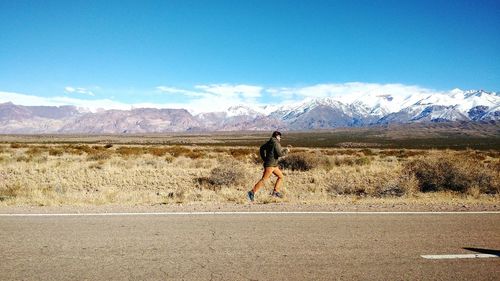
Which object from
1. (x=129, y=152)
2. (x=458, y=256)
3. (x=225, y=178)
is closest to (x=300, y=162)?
(x=225, y=178)

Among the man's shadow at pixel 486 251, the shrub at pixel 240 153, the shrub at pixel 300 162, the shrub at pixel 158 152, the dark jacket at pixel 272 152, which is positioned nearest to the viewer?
the man's shadow at pixel 486 251

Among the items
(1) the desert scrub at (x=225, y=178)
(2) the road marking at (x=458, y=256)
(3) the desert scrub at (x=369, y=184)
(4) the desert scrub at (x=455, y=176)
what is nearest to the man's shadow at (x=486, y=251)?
(2) the road marking at (x=458, y=256)

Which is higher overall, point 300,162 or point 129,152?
point 300,162

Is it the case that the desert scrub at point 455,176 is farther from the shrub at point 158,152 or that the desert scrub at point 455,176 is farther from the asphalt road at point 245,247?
the shrub at point 158,152

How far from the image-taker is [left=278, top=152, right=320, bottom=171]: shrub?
23250mm

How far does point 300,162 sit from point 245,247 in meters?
17.5

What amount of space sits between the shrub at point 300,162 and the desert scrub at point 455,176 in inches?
291

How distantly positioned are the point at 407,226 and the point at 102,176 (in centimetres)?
1451

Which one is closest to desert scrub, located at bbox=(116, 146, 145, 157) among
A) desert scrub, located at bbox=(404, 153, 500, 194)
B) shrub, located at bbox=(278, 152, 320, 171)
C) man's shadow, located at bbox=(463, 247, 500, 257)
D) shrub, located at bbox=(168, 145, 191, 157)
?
shrub, located at bbox=(168, 145, 191, 157)

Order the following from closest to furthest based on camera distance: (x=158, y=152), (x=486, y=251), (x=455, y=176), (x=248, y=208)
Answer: (x=486, y=251), (x=248, y=208), (x=455, y=176), (x=158, y=152)

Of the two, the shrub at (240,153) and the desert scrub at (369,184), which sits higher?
the desert scrub at (369,184)

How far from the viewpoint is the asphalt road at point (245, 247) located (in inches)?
200

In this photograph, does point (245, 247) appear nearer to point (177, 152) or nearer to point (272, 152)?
point (272, 152)

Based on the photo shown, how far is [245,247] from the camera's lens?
618 centimetres
